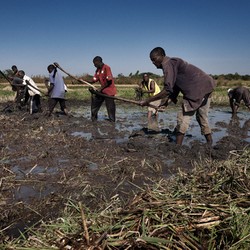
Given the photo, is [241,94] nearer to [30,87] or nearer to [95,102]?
[95,102]

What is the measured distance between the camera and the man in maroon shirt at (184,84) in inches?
191

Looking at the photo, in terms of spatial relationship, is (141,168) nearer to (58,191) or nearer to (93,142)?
(58,191)

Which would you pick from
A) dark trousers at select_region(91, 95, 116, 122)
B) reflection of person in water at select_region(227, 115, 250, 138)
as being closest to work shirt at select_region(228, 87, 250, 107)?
reflection of person in water at select_region(227, 115, 250, 138)

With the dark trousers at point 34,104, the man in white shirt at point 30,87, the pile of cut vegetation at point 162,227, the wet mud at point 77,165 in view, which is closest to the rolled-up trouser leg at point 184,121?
the wet mud at point 77,165

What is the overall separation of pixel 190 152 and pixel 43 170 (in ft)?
7.78

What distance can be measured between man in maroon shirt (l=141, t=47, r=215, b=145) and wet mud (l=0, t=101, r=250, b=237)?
0.66 metres

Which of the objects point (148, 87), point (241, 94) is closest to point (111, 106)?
point (148, 87)

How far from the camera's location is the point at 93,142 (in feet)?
19.2

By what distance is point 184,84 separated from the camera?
16.7 ft

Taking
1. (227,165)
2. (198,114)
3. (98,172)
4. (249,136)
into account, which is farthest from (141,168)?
(249,136)

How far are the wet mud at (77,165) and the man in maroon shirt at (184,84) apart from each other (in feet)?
2.17

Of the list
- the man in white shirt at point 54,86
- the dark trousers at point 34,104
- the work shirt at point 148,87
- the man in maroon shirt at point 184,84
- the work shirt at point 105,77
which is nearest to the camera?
the man in maroon shirt at point 184,84

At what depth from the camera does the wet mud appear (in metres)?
3.01

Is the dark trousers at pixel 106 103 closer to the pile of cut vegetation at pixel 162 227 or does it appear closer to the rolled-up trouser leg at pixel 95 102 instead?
the rolled-up trouser leg at pixel 95 102
